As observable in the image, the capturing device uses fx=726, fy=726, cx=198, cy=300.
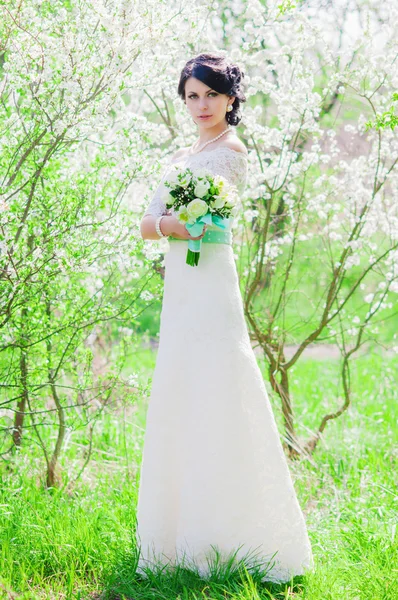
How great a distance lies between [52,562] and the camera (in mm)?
3291

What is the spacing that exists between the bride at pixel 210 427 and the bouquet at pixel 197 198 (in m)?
0.08

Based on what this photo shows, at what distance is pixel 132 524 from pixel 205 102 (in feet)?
6.75

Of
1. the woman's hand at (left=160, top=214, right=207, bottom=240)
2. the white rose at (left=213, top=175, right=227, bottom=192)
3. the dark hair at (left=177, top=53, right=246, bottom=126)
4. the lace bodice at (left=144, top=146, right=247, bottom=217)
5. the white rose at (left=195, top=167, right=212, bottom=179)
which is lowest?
the woman's hand at (left=160, top=214, right=207, bottom=240)

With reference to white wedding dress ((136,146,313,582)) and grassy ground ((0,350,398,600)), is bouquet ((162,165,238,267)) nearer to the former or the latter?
white wedding dress ((136,146,313,582))

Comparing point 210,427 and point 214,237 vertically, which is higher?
point 214,237

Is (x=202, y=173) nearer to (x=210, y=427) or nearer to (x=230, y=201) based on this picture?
(x=230, y=201)

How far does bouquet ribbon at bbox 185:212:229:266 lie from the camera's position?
2943mm

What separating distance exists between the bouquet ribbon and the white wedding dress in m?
0.08

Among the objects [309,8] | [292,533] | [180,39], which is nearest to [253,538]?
[292,533]

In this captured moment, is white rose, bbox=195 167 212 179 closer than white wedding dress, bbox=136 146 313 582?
Yes

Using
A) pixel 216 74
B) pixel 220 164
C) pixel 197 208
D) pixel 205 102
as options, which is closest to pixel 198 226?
pixel 197 208

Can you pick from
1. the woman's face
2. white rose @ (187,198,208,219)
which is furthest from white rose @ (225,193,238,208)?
the woman's face

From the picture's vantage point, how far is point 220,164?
10.1ft

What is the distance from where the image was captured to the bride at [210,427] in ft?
9.92
